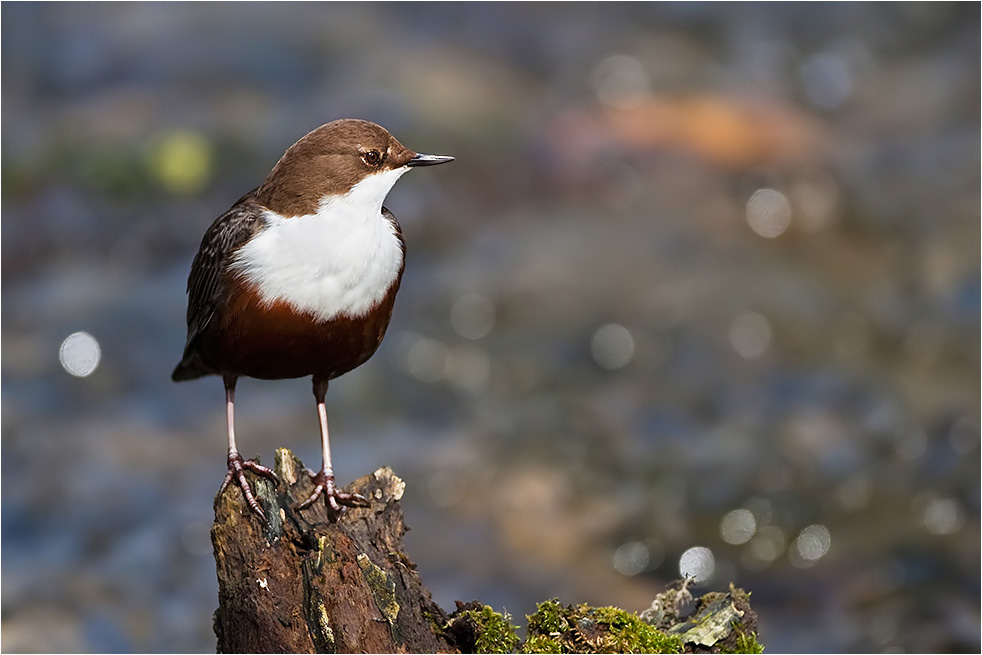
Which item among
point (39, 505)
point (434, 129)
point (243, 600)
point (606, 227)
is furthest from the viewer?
point (434, 129)

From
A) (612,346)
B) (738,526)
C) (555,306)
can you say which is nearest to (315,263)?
(738,526)

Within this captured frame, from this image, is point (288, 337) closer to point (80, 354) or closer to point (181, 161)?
point (80, 354)

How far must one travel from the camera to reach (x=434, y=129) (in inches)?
444

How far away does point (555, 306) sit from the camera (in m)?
9.53

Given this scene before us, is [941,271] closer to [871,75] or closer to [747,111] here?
[747,111]

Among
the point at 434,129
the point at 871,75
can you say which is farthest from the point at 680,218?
the point at 871,75

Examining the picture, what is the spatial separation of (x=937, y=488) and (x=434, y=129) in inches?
235

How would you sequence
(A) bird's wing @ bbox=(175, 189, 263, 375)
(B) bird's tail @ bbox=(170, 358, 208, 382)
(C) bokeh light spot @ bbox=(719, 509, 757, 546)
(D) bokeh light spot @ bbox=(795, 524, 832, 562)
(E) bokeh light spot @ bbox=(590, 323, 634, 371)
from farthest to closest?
(E) bokeh light spot @ bbox=(590, 323, 634, 371), (C) bokeh light spot @ bbox=(719, 509, 757, 546), (D) bokeh light spot @ bbox=(795, 524, 832, 562), (B) bird's tail @ bbox=(170, 358, 208, 382), (A) bird's wing @ bbox=(175, 189, 263, 375)

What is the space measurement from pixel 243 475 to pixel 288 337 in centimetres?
50

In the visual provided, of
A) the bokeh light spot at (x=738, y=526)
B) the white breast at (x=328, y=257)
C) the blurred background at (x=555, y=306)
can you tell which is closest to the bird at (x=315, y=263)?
the white breast at (x=328, y=257)

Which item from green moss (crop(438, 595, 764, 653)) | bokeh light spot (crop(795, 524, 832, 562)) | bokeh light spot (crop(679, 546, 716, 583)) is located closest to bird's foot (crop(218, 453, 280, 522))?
green moss (crop(438, 595, 764, 653))

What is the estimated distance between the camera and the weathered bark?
3.52m

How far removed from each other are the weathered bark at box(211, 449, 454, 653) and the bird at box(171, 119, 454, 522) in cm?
20

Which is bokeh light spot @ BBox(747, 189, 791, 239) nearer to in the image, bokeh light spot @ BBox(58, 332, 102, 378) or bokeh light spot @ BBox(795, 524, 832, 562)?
bokeh light spot @ BBox(795, 524, 832, 562)
